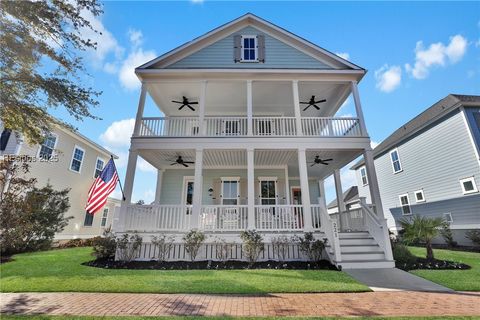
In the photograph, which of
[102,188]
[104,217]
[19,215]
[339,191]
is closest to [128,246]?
[102,188]

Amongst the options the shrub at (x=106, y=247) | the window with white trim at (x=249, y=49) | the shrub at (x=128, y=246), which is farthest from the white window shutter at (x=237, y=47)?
the shrub at (x=106, y=247)

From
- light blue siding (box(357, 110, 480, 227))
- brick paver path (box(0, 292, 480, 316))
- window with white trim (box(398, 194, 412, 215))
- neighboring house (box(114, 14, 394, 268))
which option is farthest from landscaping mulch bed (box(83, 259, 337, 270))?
window with white trim (box(398, 194, 412, 215))

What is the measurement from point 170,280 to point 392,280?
569 centimetres

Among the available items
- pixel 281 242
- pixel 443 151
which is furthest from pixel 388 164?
pixel 281 242

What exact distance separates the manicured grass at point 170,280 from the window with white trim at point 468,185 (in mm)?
11057

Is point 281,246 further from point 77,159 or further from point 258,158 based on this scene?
point 77,159

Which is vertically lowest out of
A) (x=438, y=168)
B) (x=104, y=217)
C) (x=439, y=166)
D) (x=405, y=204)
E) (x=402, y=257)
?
(x=402, y=257)

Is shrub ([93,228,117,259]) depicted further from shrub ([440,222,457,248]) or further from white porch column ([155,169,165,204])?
shrub ([440,222,457,248])

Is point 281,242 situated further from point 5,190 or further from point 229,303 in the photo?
point 5,190

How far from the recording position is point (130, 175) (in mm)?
8430

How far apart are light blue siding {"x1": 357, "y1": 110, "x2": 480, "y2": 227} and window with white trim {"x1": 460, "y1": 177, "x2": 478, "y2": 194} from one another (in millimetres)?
183

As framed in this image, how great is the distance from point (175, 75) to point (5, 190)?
8494mm

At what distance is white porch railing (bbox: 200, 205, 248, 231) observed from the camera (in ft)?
27.2

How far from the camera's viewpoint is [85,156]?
16.5m
